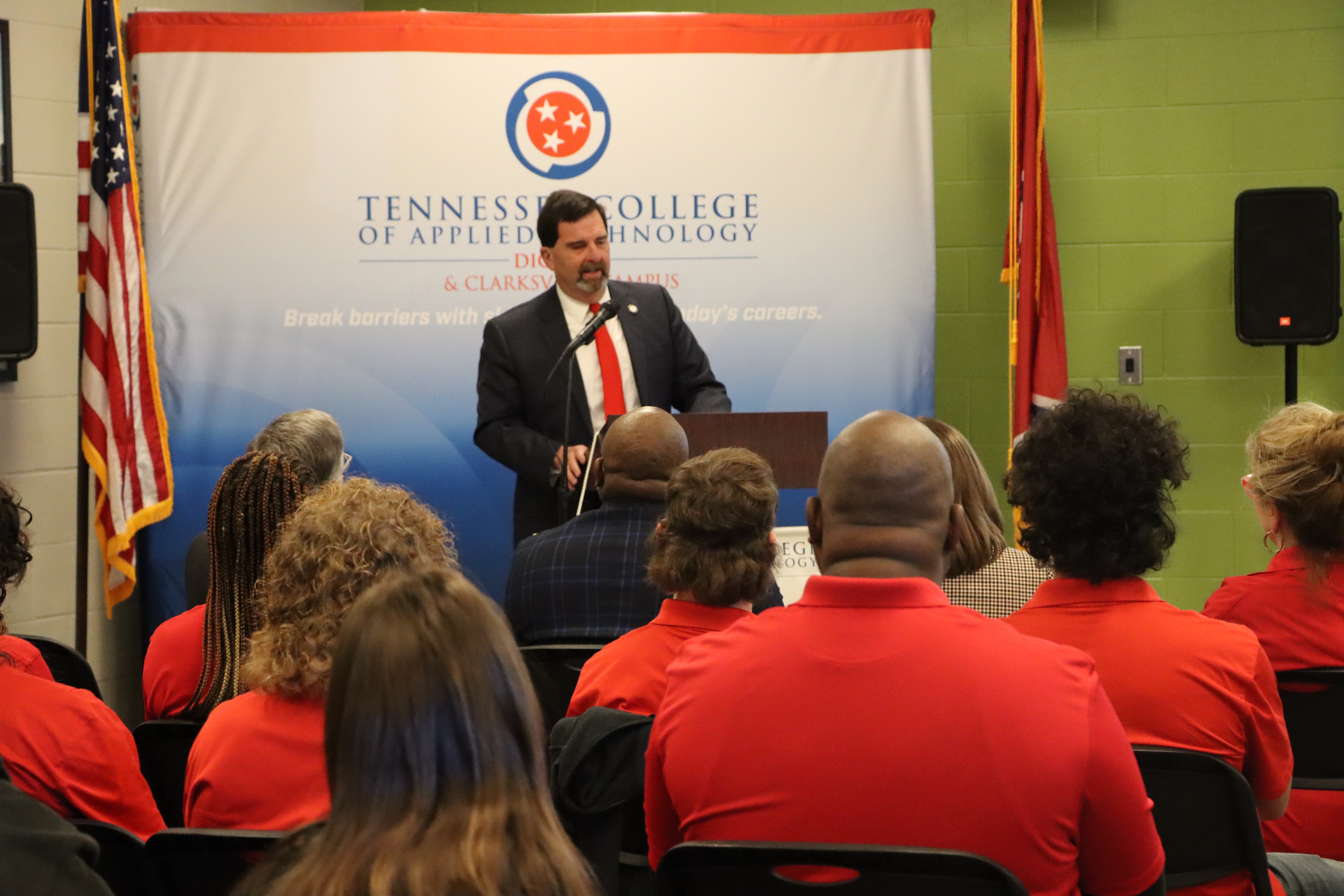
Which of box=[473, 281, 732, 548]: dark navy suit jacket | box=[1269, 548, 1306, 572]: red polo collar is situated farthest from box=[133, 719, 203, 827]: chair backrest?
box=[473, 281, 732, 548]: dark navy suit jacket

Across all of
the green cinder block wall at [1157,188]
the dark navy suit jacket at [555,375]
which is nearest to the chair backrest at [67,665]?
the dark navy suit jacket at [555,375]

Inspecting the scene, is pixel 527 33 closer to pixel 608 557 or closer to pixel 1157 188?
pixel 1157 188

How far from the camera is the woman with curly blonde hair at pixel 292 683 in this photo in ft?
5.19

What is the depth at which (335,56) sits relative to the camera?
173 inches

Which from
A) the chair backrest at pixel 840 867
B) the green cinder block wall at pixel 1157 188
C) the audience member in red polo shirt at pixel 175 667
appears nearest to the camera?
the chair backrest at pixel 840 867

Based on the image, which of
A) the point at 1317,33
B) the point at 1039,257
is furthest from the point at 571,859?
the point at 1317,33

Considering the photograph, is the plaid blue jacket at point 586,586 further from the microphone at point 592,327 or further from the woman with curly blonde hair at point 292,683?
the woman with curly blonde hair at point 292,683

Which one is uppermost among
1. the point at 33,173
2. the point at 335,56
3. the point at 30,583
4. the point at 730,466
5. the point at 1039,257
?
the point at 335,56

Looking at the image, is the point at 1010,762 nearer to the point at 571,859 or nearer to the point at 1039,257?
the point at 571,859

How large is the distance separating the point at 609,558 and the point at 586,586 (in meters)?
0.07

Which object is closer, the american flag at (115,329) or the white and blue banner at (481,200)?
the american flag at (115,329)

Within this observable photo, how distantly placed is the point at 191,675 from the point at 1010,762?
156cm

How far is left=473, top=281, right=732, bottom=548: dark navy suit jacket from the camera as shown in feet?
13.2

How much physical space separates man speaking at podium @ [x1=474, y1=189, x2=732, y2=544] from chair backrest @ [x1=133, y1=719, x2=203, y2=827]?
185 centimetres
